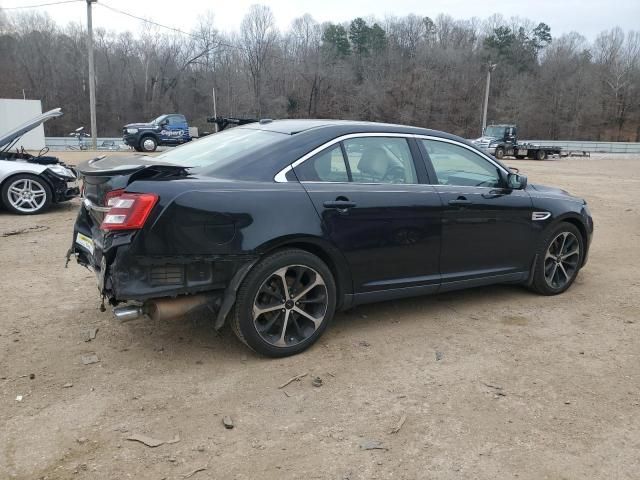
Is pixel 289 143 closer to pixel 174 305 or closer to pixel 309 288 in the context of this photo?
pixel 309 288

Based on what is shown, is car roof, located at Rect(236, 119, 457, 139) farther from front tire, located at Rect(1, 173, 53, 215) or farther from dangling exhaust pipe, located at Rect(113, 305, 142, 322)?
front tire, located at Rect(1, 173, 53, 215)

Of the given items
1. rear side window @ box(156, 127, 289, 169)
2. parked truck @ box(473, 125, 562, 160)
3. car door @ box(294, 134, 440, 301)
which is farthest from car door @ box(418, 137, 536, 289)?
parked truck @ box(473, 125, 562, 160)

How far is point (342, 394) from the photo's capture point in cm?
324

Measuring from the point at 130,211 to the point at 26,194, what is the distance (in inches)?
272

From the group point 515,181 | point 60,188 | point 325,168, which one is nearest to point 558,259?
point 515,181

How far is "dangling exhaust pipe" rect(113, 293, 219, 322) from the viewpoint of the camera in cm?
334

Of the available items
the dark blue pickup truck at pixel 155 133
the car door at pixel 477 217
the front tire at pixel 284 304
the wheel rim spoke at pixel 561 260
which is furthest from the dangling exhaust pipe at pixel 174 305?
the dark blue pickup truck at pixel 155 133

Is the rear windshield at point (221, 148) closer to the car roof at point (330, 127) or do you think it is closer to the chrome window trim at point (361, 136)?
the car roof at point (330, 127)

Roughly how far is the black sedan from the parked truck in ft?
97.1

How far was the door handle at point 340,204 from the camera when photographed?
3732mm

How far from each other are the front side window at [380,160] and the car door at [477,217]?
0.21 meters

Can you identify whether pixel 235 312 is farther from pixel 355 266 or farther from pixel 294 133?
pixel 294 133

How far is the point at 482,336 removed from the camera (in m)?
4.17

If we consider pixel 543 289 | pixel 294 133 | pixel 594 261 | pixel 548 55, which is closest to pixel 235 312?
pixel 294 133
